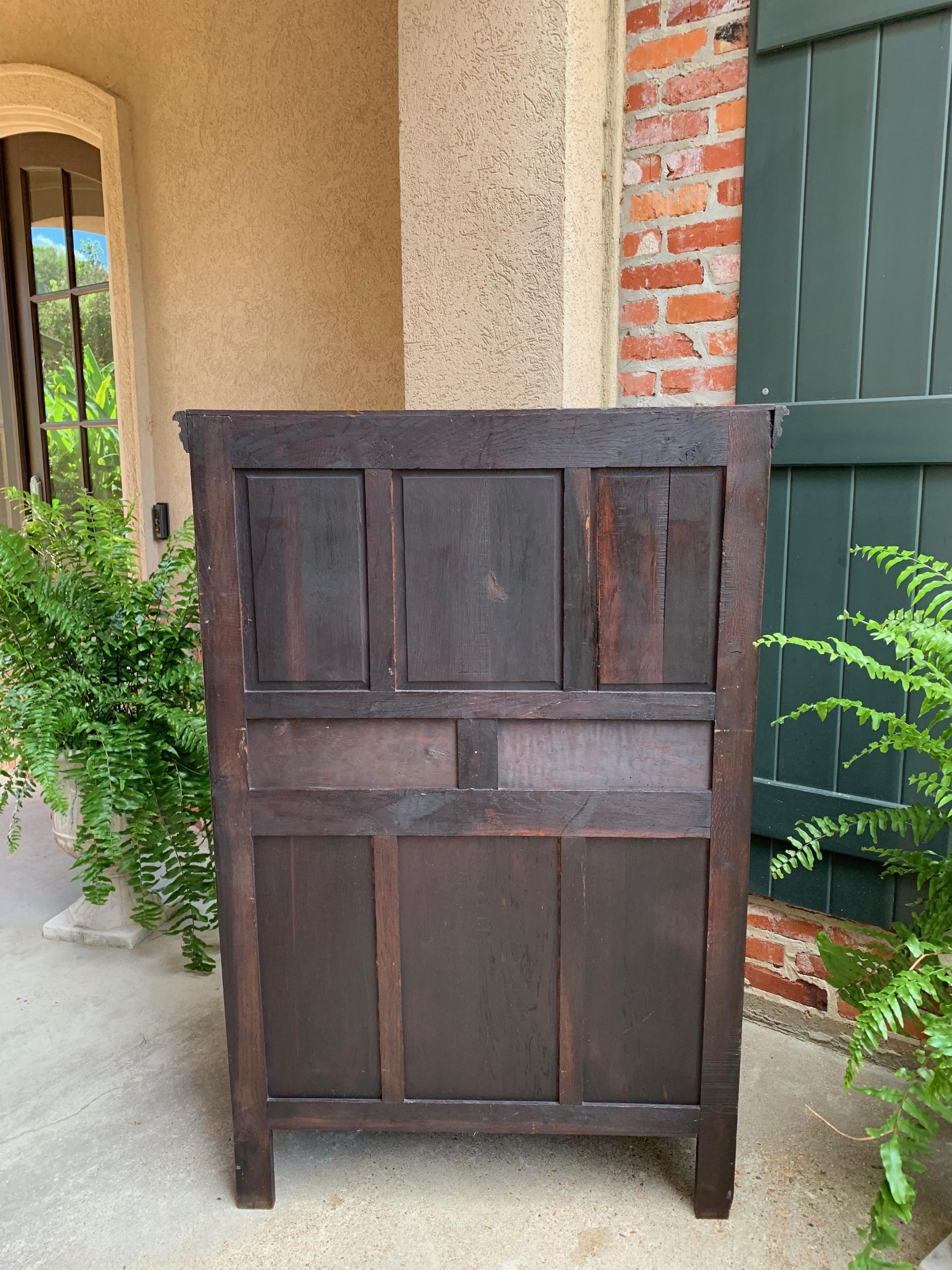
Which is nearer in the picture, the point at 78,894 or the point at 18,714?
the point at 18,714

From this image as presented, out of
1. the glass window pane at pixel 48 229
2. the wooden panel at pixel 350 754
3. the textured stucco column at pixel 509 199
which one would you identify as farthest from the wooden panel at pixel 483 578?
the glass window pane at pixel 48 229

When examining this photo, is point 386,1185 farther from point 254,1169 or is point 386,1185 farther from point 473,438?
point 473,438

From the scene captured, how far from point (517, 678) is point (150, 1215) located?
4.22ft

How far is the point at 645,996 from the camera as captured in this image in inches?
64.3

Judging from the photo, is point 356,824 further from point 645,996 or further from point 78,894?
point 78,894

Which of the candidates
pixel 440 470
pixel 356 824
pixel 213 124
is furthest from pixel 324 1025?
pixel 213 124

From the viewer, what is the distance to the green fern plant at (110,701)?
7.47ft

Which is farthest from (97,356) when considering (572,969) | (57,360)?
(572,969)

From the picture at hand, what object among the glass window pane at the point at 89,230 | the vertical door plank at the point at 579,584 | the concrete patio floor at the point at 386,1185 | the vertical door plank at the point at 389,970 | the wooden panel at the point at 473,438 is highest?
the glass window pane at the point at 89,230

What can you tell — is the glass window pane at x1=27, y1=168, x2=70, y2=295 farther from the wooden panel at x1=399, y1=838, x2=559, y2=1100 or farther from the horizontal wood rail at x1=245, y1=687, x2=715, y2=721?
the wooden panel at x1=399, y1=838, x2=559, y2=1100

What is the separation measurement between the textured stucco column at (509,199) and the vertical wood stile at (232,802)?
0.85 m

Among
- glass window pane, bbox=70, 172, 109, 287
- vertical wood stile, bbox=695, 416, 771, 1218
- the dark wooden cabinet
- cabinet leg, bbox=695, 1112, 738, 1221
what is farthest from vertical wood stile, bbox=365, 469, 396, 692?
glass window pane, bbox=70, 172, 109, 287

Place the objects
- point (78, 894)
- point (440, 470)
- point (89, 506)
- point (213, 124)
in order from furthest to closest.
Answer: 1. point (213, 124)
2. point (78, 894)
3. point (89, 506)
4. point (440, 470)

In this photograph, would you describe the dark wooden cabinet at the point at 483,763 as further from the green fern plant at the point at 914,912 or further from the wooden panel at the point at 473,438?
the green fern plant at the point at 914,912
